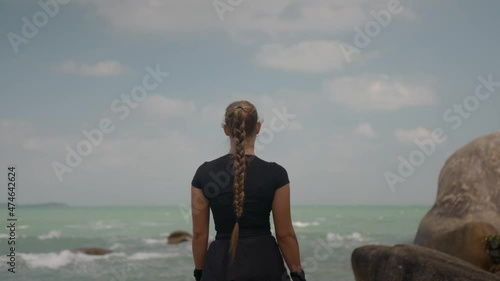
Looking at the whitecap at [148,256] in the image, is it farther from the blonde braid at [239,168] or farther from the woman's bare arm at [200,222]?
the blonde braid at [239,168]

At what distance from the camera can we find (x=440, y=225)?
14.8 metres

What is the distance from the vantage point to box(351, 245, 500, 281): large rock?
7734 millimetres

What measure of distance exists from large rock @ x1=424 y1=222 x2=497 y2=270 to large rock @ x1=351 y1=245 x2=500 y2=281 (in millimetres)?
3806

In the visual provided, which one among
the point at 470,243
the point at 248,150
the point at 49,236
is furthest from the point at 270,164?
the point at 49,236

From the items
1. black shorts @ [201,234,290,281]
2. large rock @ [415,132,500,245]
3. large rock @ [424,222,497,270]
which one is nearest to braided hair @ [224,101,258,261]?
black shorts @ [201,234,290,281]

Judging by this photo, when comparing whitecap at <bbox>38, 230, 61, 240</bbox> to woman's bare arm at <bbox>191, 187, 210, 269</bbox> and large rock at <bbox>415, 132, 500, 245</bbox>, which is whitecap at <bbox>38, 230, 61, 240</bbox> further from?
woman's bare arm at <bbox>191, 187, 210, 269</bbox>

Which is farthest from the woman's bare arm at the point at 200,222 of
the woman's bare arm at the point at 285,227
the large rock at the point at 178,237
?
the large rock at the point at 178,237

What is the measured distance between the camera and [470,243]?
12.8m

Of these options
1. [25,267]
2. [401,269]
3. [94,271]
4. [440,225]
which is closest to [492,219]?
[440,225]

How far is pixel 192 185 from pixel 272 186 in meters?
0.63

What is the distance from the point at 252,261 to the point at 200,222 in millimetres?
485

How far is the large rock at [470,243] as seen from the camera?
1248 cm

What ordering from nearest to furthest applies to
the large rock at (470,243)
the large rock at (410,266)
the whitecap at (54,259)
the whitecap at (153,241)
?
1. the large rock at (410,266)
2. the large rock at (470,243)
3. the whitecap at (54,259)
4. the whitecap at (153,241)

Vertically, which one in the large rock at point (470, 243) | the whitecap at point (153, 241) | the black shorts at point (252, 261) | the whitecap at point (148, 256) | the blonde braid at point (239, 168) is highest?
the blonde braid at point (239, 168)
